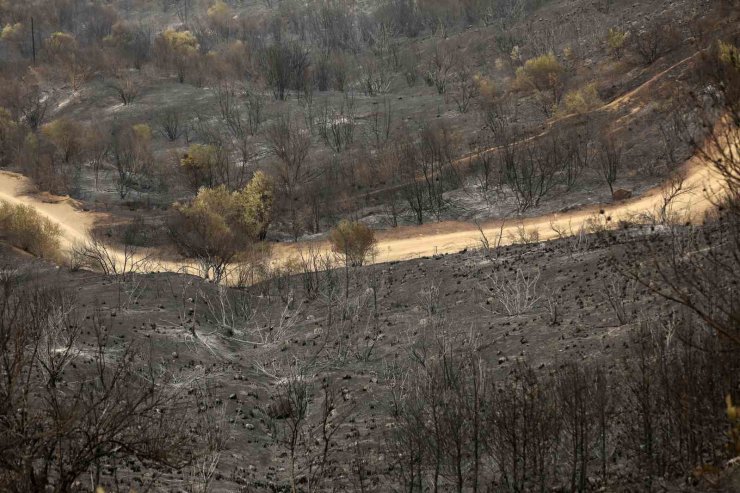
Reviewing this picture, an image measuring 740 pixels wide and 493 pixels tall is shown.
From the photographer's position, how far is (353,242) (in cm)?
3212

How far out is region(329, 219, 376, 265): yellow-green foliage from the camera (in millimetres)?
31469

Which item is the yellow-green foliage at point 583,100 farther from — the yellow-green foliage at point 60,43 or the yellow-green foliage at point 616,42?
the yellow-green foliage at point 60,43

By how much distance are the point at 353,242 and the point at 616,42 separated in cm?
2825

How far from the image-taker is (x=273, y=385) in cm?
1870

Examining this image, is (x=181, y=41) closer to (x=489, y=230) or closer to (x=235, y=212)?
(x=235, y=212)

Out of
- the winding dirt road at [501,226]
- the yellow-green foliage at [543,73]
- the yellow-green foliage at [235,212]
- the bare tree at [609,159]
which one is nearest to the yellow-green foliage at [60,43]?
the winding dirt road at [501,226]

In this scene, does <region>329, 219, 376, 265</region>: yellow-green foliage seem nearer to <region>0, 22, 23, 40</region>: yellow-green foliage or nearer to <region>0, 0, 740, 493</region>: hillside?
<region>0, 0, 740, 493</region>: hillside

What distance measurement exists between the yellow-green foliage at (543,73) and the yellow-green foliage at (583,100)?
445 cm

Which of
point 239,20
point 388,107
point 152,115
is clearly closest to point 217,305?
point 388,107

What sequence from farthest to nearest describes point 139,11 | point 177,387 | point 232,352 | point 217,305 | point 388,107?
point 139,11
point 388,107
point 217,305
point 232,352
point 177,387

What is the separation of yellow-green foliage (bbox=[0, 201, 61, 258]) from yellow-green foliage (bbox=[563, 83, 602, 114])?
2836 centimetres

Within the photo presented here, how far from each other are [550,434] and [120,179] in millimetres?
43955

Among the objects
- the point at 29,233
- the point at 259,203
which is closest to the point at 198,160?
the point at 259,203

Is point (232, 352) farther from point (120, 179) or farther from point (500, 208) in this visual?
point (120, 179)
